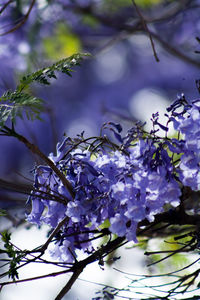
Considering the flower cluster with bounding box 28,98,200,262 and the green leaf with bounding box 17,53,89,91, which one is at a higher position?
the green leaf with bounding box 17,53,89,91

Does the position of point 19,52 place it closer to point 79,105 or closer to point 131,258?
point 131,258

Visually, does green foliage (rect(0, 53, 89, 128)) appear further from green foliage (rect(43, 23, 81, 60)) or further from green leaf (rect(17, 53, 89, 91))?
green foliage (rect(43, 23, 81, 60))

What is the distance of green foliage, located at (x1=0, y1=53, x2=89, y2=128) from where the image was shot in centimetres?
40

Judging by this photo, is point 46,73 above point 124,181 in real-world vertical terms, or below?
above

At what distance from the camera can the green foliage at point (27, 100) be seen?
403 millimetres

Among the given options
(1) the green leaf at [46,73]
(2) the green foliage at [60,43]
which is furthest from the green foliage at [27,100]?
(2) the green foliage at [60,43]

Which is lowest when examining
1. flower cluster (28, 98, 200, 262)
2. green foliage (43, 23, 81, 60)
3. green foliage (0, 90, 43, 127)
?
flower cluster (28, 98, 200, 262)

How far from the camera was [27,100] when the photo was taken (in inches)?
16.0

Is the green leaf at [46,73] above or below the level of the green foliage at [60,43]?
below

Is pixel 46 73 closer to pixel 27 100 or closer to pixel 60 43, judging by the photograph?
pixel 27 100

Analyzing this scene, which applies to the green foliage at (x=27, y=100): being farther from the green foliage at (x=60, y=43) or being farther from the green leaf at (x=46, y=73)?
the green foliage at (x=60, y=43)

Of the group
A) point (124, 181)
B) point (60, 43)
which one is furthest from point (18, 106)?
point (60, 43)

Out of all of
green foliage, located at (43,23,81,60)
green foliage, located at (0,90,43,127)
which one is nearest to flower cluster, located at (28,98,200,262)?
green foliage, located at (0,90,43,127)

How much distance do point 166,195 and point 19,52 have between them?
3.59 ft
